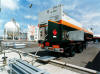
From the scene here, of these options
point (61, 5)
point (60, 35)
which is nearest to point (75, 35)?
point (60, 35)

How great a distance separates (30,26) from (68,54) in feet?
133

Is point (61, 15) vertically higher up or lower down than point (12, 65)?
higher up

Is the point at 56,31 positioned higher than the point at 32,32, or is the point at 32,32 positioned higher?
the point at 32,32

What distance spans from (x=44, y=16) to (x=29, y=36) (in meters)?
41.2

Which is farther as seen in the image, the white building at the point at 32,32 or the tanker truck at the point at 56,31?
the white building at the point at 32,32

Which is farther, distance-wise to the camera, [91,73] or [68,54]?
[68,54]

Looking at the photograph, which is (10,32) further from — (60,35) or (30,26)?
(60,35)

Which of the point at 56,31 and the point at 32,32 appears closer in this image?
the point at 56,31

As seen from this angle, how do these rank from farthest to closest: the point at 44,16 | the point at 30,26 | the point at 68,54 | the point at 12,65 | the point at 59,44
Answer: the point at 30,26, the point at 68,54, the point at 44,16, the point at 59,44, the point at 12,65

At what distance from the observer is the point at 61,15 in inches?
183

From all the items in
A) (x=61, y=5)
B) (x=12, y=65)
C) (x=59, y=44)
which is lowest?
(x=12, y=65)

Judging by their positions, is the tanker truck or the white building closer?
the tanker truck

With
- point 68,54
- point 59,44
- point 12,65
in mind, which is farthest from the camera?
point 68,54

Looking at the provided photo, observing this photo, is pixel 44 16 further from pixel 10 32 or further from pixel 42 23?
pixel 10 32
